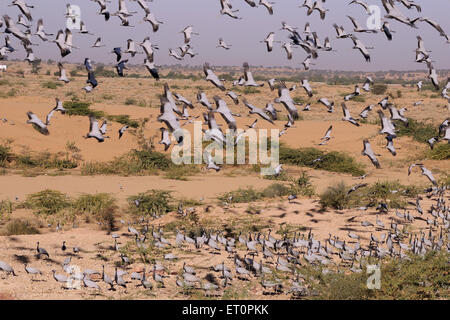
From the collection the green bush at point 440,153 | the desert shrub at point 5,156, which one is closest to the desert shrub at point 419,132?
the green bush at point 440,153

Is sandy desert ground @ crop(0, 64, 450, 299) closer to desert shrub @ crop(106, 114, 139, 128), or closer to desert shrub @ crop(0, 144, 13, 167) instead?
desert shrub @ crop(0, 144, 13, 167)

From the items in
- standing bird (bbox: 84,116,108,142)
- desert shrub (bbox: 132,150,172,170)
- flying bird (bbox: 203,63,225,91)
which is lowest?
desert shrub (bbox: 132,150,172,170)

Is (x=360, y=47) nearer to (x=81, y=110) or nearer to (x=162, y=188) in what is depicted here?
(x=162, y=188)

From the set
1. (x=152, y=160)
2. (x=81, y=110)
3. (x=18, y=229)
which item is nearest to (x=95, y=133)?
(x=18, y=229)

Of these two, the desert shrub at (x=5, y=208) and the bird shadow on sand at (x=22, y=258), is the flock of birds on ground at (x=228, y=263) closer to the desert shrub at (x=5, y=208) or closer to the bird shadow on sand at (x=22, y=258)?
the bird shadow on sand at (x=22, y=258)

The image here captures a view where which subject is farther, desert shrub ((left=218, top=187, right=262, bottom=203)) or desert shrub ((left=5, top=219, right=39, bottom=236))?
desert shrub ((left=218, top=187, right=262, bottom=203))

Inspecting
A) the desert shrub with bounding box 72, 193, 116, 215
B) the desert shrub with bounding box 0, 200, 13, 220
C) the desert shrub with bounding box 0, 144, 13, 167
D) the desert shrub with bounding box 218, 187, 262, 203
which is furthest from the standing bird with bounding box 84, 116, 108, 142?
the desert shrub with bounding box 0, 144, 13, 167
